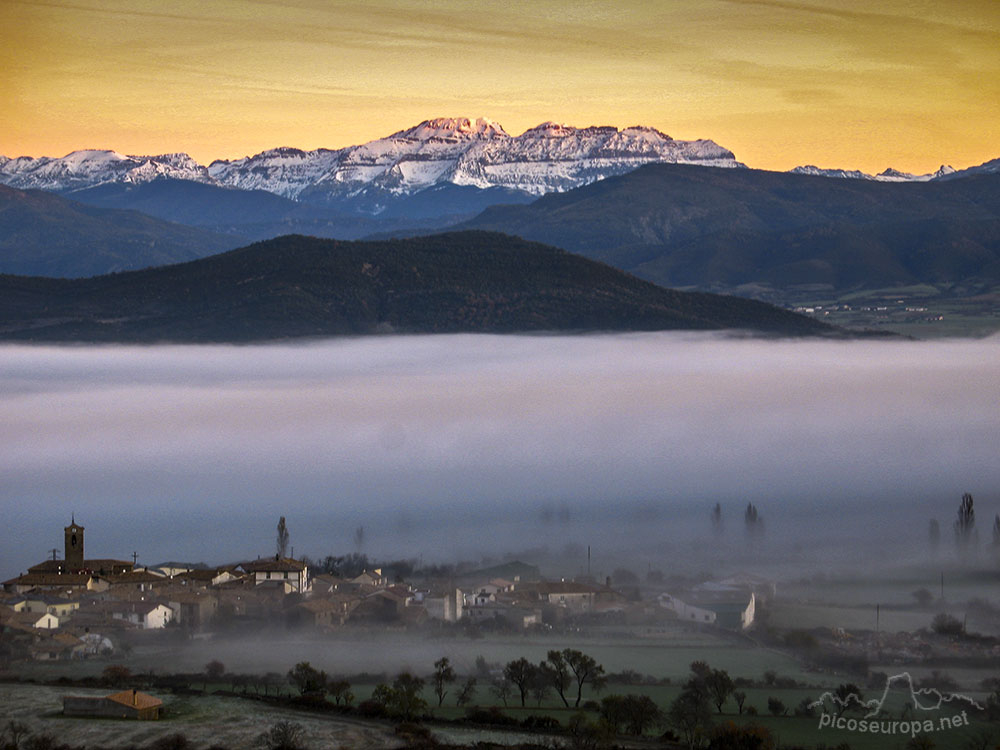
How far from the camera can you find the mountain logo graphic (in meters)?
79.4

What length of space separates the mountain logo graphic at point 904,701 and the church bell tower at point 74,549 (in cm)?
5477

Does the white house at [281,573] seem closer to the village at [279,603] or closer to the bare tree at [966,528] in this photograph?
the village at [279,603]

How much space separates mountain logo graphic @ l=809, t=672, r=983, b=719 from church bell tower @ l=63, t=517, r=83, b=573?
54770 mm

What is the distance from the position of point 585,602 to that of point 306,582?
18413 mm

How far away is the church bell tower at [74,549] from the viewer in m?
120

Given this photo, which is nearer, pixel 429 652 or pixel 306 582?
pixel 429 652

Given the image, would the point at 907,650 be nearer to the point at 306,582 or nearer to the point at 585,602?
the point at 585,602

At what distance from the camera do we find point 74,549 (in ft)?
404

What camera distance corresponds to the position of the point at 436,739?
241ft

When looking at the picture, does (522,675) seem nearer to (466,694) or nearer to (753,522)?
(466,694)

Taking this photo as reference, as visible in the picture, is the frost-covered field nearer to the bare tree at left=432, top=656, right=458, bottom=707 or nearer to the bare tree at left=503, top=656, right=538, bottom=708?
the bare tree at left=432, top=656, right=458, bottom=707

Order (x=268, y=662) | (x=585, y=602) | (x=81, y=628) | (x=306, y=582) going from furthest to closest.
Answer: (x=306, y=582) → (x=585, y=602) → (x=81, y=628) → (x=268, y=662)

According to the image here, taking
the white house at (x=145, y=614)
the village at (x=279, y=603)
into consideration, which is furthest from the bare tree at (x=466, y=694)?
the white house at (x=145, y=614)

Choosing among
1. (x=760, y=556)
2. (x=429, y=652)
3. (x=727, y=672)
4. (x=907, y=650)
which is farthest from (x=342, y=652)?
(x=760, y=556)
